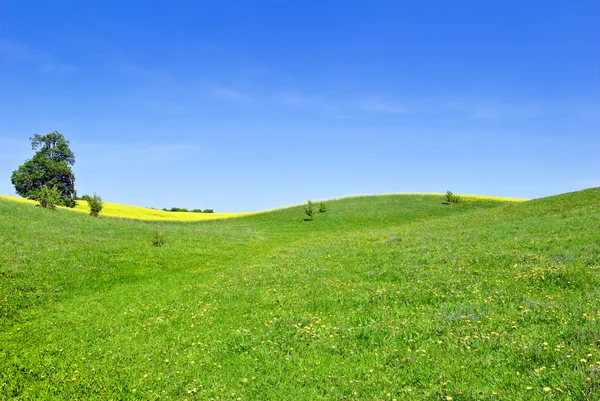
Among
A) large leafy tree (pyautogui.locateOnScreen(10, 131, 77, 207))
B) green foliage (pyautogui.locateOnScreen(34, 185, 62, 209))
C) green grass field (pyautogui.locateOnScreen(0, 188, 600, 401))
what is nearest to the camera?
green grass field (pyautogui.locateOnScreen(0, 188, 600, 401))

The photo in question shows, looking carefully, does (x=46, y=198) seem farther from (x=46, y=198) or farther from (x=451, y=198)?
(x=451, y=198)

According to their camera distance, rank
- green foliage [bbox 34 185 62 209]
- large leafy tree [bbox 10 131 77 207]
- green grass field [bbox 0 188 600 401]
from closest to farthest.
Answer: green grass field [bbox 0 188 600 401] → green foliage [bbox 34 185 62 209] → large leafy tree [bbox 10 131 77 207]

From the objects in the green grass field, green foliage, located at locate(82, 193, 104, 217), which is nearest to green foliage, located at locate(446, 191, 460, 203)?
the green grass field

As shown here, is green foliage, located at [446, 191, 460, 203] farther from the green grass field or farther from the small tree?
the small tree

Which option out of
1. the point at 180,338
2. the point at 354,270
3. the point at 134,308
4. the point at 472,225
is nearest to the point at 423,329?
the point at 180,338

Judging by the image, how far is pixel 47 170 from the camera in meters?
78.8

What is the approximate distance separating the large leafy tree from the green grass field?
53.7 metres

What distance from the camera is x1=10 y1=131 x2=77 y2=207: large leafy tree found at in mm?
78000

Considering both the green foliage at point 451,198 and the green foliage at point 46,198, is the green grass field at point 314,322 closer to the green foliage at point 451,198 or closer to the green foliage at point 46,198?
the green foliage at point 46,198

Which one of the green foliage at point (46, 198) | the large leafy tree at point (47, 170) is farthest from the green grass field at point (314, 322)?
the large leafy tree at point (47, 170)

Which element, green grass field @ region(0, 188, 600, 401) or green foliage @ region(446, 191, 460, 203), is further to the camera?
green foliage @ region(446, 191, 460, 203)

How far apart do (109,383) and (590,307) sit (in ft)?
50.7

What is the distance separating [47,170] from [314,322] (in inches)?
3238

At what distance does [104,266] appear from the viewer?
1129 inches
